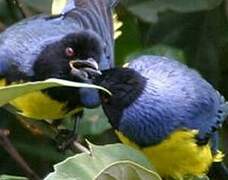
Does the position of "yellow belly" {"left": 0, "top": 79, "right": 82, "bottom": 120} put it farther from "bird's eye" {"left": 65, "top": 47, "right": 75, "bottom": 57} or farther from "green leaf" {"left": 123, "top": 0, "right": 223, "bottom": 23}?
"green leaf" {"left": 123, "top": 0, "right": 223, "bottom": 23}

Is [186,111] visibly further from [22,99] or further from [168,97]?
[22,99]

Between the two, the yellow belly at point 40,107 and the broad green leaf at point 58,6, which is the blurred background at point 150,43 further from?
the broad green leaf at point 58,6

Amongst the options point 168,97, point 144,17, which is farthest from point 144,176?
point 144,17

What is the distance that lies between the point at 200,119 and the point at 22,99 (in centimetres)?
44

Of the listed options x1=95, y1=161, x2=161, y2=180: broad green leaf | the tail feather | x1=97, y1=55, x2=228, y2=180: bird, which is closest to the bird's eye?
x1=97, y1=55, x2=228, y2=180: bird

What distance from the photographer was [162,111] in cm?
168

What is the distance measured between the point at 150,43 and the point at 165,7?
0.12 metres

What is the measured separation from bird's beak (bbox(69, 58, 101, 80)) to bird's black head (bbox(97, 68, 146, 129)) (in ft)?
0.11

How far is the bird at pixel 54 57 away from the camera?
69.9 inches

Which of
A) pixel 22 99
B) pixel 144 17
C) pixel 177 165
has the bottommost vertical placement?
pixel 177 165

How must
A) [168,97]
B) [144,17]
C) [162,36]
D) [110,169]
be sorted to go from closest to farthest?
[110,169], [168,97], [144,17], [162,36]

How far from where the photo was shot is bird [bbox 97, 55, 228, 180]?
66.2 inches

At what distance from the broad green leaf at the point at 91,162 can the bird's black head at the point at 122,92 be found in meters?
0.53

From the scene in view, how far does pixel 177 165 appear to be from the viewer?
1680mm
